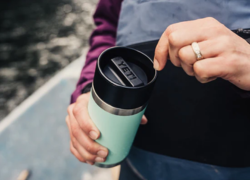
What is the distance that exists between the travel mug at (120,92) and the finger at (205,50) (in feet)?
0.27

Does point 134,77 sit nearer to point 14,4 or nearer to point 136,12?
point 136,12

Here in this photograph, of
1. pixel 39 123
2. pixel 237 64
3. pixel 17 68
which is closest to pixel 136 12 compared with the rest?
pixel 237 64

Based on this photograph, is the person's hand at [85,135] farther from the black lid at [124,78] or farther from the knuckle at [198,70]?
the knuckle at [198,70]

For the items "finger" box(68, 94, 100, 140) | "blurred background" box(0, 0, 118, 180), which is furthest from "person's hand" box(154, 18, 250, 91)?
"blurred background" box(0, 0, 118, 180)

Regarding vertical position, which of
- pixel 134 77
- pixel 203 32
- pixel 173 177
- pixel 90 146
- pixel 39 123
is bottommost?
pixel 39 123

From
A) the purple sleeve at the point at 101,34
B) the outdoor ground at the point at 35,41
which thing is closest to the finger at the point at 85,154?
the purple sleeve at the point at 101,34

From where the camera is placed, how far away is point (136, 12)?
2.22 ft

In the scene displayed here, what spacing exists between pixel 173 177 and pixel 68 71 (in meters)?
1.01

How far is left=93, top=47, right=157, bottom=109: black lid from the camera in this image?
42cm

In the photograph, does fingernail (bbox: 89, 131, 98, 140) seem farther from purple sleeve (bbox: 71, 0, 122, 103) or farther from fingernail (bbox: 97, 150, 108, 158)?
purple sleeve (bbox: 71, 0, 122, 103)

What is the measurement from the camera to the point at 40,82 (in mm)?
3053

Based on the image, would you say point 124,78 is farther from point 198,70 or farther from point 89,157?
point 89,157

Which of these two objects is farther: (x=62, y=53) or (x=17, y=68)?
(x=62, y=53)

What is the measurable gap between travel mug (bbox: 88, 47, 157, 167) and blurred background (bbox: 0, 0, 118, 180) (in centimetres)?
71
